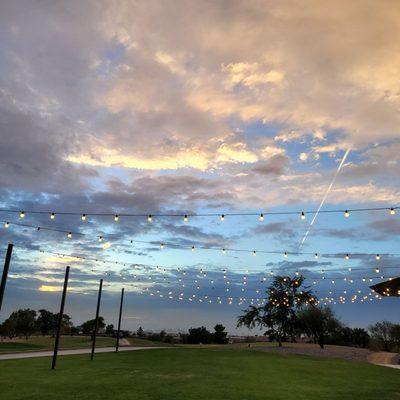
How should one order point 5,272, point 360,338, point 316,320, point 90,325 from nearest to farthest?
point 5,272, point 316,320, point 360,338, point 90,325

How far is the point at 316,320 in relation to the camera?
4897cm

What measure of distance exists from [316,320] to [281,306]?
4724 millimetres

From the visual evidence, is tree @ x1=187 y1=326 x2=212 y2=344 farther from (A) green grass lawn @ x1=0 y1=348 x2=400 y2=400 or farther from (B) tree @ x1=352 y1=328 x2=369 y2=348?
(A) green grass lawn @ x1=0 y1=348 x2=400 y2=400

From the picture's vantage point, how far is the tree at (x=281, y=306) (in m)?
48.4

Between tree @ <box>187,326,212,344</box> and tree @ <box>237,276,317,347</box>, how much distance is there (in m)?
11.0

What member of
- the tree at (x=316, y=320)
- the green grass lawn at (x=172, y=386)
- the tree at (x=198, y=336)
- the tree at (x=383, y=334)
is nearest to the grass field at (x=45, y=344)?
the tree at (x=198, y=336)

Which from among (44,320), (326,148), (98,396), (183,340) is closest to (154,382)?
(98,396)

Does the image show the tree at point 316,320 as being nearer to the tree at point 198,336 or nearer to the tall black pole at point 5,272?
the tree at point 198,336

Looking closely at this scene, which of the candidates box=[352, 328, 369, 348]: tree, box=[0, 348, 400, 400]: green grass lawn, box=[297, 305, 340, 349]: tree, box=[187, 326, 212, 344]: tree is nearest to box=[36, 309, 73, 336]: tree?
box=[187, 326, 212, 344]: tree

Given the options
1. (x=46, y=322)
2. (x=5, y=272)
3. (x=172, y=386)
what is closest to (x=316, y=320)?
(x=172, y=386)

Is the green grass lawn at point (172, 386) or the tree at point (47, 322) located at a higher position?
the tree at point (47, 322)

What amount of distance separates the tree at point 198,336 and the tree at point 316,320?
15.5 meters

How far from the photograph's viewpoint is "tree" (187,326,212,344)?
58.8 meters

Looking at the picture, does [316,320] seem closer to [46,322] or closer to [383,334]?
[383,334]
